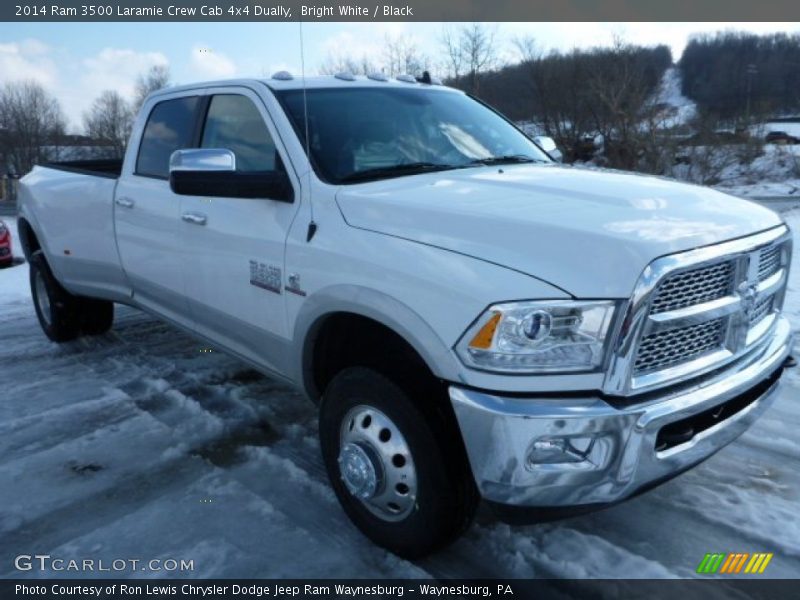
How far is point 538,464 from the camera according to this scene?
2082 millimetres

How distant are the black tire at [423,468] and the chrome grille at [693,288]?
31.9 inches

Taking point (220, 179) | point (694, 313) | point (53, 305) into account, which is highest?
point (220, 179)

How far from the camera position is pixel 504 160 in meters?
3.50

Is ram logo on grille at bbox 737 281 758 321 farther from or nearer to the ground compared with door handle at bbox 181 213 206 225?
nearer to the ground

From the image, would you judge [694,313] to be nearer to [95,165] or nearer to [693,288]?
[693,288]

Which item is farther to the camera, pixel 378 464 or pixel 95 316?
pixel 95 316

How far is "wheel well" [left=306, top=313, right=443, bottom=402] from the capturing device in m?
2.45

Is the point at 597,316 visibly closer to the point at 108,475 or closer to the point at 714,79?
the point at 108,475

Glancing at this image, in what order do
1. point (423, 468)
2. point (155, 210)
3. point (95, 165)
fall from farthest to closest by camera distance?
point (95, 165)
point (155, 210)
point (423, 468)

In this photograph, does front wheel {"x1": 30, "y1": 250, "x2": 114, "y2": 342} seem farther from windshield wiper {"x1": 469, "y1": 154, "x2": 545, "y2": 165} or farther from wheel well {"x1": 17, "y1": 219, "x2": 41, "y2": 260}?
windshield wiper {"x1": 469, "y1": 154, "x2": 545, "y2": 165}

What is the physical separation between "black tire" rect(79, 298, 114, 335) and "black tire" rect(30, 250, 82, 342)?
41 millimetres

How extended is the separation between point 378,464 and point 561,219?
1.11 m

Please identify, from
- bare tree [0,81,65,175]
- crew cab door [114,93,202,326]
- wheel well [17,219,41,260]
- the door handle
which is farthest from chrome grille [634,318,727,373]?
bare tree [0,81,65,175]

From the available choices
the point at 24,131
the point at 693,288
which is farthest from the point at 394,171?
the point at 24,131
